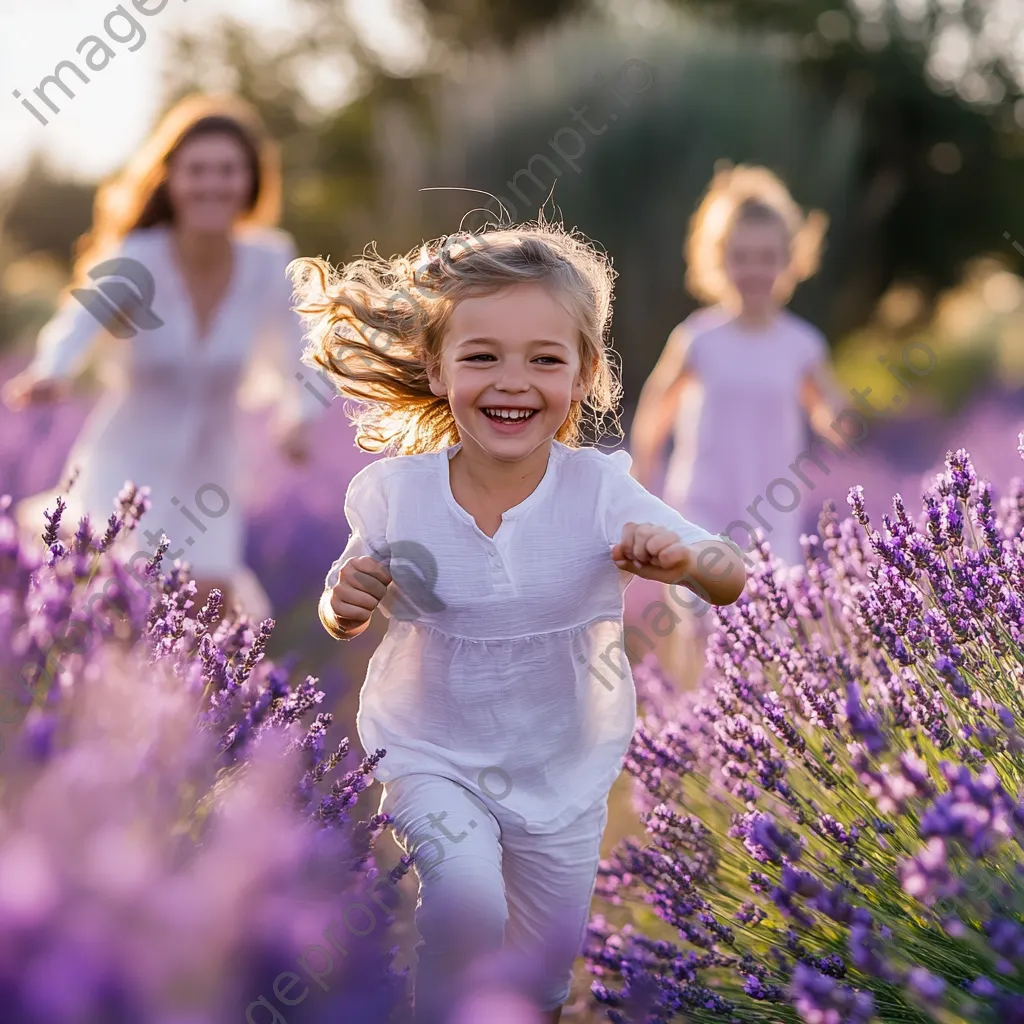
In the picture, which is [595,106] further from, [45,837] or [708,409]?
[45,837]

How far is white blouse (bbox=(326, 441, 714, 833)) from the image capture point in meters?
2.26

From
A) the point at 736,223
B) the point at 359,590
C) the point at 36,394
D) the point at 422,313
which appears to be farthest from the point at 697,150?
the point at 359,590

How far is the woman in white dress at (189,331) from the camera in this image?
14.3ft

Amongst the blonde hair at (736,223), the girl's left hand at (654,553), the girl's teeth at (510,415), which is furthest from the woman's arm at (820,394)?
the girl's left hand at (654,553)

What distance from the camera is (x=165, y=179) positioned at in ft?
14.6

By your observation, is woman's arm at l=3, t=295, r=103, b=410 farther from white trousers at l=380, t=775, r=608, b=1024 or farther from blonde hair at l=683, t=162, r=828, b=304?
blonde hair at l=683, t=162, r=828, b=304

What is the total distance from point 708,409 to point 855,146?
12412mm

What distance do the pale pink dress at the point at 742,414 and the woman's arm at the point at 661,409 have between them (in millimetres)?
60

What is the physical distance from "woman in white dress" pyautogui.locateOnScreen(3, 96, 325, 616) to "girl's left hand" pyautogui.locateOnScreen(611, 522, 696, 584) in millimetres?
2348

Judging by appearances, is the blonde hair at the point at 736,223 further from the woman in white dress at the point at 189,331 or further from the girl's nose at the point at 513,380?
the girl's nose at the point at 513,380

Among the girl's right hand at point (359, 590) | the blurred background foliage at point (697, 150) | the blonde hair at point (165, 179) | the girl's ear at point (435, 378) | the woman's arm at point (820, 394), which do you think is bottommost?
the girl's right hand at point (359, 590)

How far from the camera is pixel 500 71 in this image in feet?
52.0

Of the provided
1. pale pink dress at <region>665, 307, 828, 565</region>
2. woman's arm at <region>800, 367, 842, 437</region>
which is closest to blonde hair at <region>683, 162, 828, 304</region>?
pale pink dress at <region>665, 307, 828, 565</region>

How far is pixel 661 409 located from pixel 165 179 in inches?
88.1
